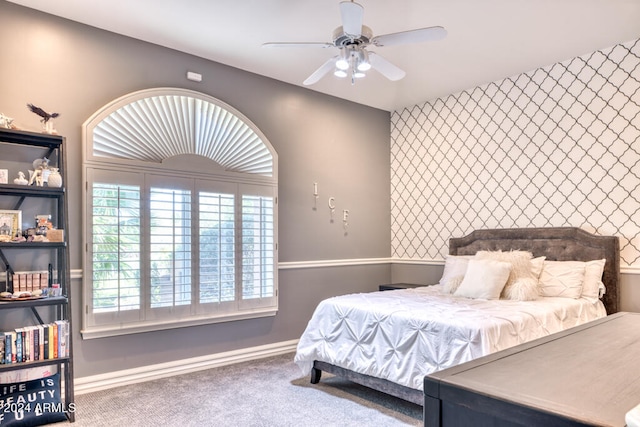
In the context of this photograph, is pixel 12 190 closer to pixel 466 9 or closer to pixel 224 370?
pixel 224 370

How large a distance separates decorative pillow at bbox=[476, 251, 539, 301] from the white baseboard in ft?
7.44

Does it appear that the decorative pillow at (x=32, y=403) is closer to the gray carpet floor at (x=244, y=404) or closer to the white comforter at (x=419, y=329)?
the gray carpet floor at (x=244, y=404)

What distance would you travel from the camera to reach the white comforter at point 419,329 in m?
2.70

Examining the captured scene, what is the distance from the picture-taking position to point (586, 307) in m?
3.58

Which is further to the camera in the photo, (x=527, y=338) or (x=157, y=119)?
(x=157, y=119)

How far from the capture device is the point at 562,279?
382 centimetres

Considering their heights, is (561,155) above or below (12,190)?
above

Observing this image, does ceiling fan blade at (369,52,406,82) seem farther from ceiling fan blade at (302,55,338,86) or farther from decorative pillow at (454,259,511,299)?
decorative pillow at (454,259,511,299)

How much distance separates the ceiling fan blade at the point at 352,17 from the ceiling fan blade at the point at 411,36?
190 millimetres

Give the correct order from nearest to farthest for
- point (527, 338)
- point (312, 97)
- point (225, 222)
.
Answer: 1. point (527, 338)
2. point (225, 222)
3. point (312, 97)

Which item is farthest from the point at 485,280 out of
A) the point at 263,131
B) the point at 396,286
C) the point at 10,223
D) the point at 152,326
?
the point at 10,223

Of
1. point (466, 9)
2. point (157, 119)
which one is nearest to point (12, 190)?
point (157, 119)

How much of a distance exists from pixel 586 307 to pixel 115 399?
3.83m

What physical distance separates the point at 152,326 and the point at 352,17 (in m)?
2.92
